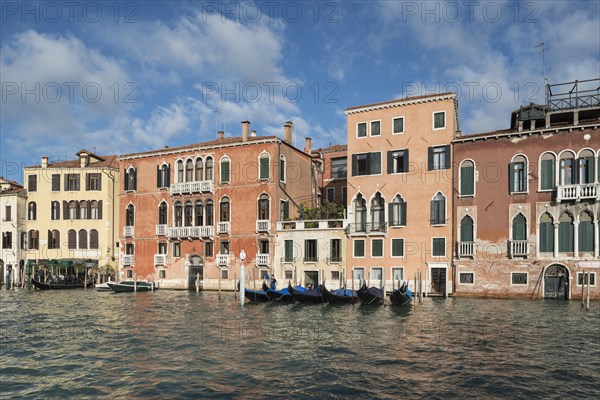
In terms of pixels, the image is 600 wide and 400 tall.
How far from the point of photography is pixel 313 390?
10125 mm

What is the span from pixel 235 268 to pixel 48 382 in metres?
19.1

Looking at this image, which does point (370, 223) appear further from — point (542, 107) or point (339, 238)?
point (542, 107)

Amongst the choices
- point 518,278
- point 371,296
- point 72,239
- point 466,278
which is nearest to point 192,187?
point 72,239

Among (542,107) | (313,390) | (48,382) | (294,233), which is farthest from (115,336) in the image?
(542,107)

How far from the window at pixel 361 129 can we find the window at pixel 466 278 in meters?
8.76

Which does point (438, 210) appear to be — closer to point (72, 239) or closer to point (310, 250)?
point (310, 250)

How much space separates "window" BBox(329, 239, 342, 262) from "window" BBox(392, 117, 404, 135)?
6461 millimetres

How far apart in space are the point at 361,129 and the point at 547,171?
370 inches

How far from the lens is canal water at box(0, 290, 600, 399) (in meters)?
10.2

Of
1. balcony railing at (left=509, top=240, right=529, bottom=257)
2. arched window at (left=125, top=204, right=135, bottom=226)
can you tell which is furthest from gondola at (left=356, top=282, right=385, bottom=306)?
arched window at (left=125, top=204, right=135, bottom=226)

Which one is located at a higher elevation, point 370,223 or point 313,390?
point 370,223

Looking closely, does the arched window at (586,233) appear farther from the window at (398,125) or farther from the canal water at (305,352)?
the window at (398,125)

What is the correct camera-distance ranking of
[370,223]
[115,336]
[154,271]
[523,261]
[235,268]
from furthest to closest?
[154,271] < [235,268] < [370,223] < [523,261] < [115,336]

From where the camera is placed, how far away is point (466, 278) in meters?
25.2
